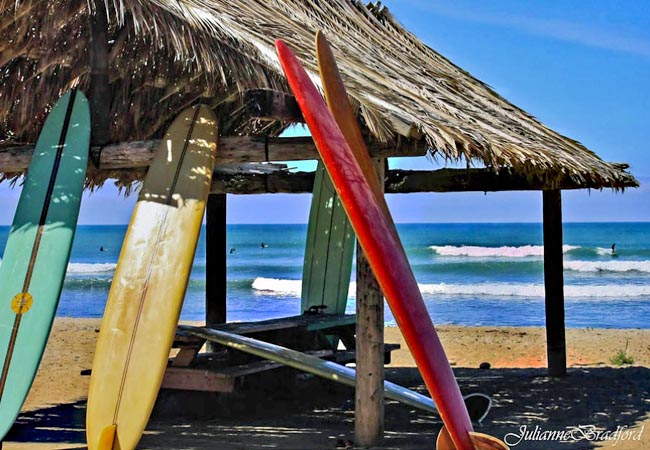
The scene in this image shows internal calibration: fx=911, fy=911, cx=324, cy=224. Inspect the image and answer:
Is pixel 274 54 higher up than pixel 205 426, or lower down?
higher up

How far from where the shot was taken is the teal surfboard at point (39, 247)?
4.65 m

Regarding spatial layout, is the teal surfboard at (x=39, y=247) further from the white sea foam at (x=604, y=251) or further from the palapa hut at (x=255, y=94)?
the white sea foam at (x=604, y=251)

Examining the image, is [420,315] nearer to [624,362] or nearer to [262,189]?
[262,189]

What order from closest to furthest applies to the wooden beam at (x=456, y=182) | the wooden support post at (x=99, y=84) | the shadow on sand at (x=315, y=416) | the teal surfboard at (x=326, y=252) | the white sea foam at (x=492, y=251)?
the shadow on sand at (x=315, y=416) < the wooden support post at (x=99, y=84) < the wooden beam at (x=456, y=182) < the teal surfboard at (x=326, y=252) < the white sea foam at (x=492, y=251)

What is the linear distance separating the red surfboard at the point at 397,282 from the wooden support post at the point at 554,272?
12.6 ft

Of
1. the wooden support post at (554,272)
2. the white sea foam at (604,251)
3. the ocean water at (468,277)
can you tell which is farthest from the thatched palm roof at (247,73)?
the white sea foam at (604,251)

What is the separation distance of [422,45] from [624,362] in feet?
11.2

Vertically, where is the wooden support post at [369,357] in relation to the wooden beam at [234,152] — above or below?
below

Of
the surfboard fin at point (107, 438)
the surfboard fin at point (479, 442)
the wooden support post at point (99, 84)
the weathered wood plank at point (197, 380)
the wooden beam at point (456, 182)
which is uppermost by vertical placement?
the wooden support post at point (99, 84)

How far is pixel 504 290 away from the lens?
918 inches

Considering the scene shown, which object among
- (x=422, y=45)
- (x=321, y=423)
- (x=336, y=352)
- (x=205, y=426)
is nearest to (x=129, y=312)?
(x=205, y=426)

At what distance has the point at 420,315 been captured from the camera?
10.3 ft

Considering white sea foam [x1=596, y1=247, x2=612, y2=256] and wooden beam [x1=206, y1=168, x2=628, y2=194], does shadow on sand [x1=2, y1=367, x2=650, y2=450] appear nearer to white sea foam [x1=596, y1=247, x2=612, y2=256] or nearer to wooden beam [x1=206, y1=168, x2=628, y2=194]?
wooden beam [x1=206, y1=168, x2=628, y2=194]

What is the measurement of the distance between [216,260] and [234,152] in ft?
8.65
